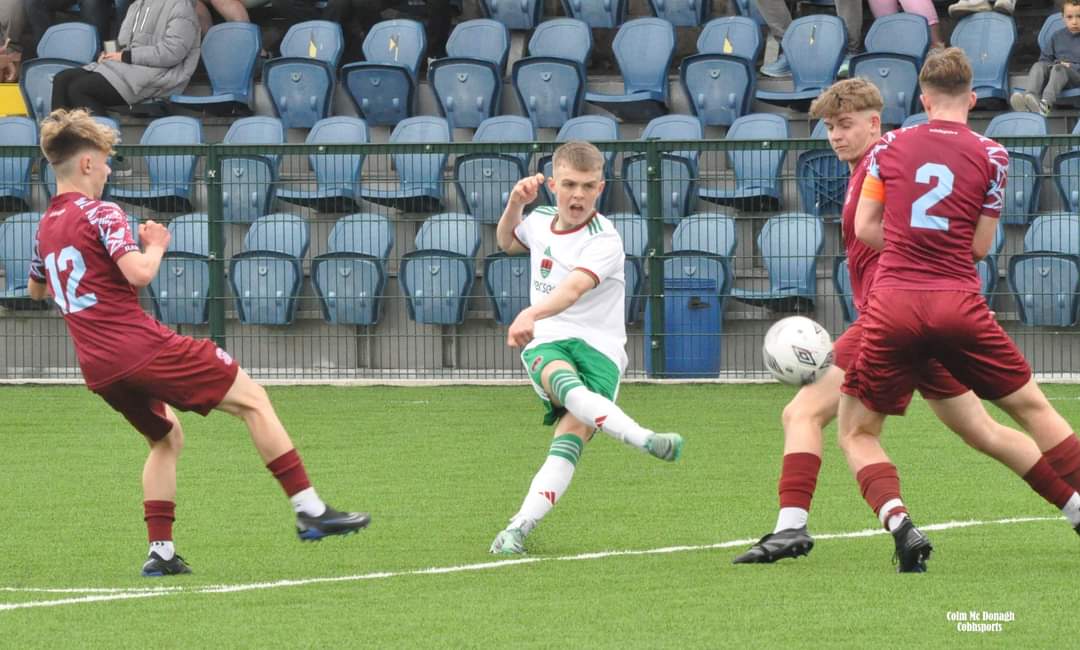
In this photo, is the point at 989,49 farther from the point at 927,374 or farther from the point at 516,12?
the point at 927,374

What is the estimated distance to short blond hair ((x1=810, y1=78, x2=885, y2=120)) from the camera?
6504mm

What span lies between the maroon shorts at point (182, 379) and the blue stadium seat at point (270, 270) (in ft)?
25.7

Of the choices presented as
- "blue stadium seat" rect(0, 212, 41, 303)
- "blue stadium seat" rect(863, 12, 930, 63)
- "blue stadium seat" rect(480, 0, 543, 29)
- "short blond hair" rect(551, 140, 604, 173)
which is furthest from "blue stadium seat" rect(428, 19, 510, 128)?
"short blond hair" rect(551, 140, 604, 173)

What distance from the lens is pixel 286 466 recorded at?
6.39m

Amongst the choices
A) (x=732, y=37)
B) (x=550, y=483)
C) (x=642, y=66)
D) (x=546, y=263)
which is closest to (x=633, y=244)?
(x=642, y=66)

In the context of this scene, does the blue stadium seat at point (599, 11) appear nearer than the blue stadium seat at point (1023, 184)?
No

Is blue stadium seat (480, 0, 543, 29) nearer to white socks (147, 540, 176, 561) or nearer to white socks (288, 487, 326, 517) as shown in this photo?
white socks (147, 540, 176, 561)

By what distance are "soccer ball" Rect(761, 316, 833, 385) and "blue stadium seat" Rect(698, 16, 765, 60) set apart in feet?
33.6

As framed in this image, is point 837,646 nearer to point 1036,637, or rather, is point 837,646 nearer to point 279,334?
point 1036,637

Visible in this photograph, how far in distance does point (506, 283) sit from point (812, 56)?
412 centimetres

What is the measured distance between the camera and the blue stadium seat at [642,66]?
53.9 feet

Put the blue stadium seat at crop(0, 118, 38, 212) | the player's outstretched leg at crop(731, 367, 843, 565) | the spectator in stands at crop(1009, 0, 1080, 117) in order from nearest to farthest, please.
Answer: the player's outstretched leg at crop(731, 367, 843, 565) < the blue stadium seat at crop(0, 118, 38, 212) < the spectator in stands at crop(1009, 0, 1080, 117)

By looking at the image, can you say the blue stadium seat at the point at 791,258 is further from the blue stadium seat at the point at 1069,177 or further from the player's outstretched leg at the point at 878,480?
the player's outstretched leg at the point at 878,480

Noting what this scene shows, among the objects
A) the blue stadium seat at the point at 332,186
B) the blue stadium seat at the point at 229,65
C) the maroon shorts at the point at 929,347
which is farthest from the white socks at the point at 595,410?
the blue stadium seat at the point at 229,65
